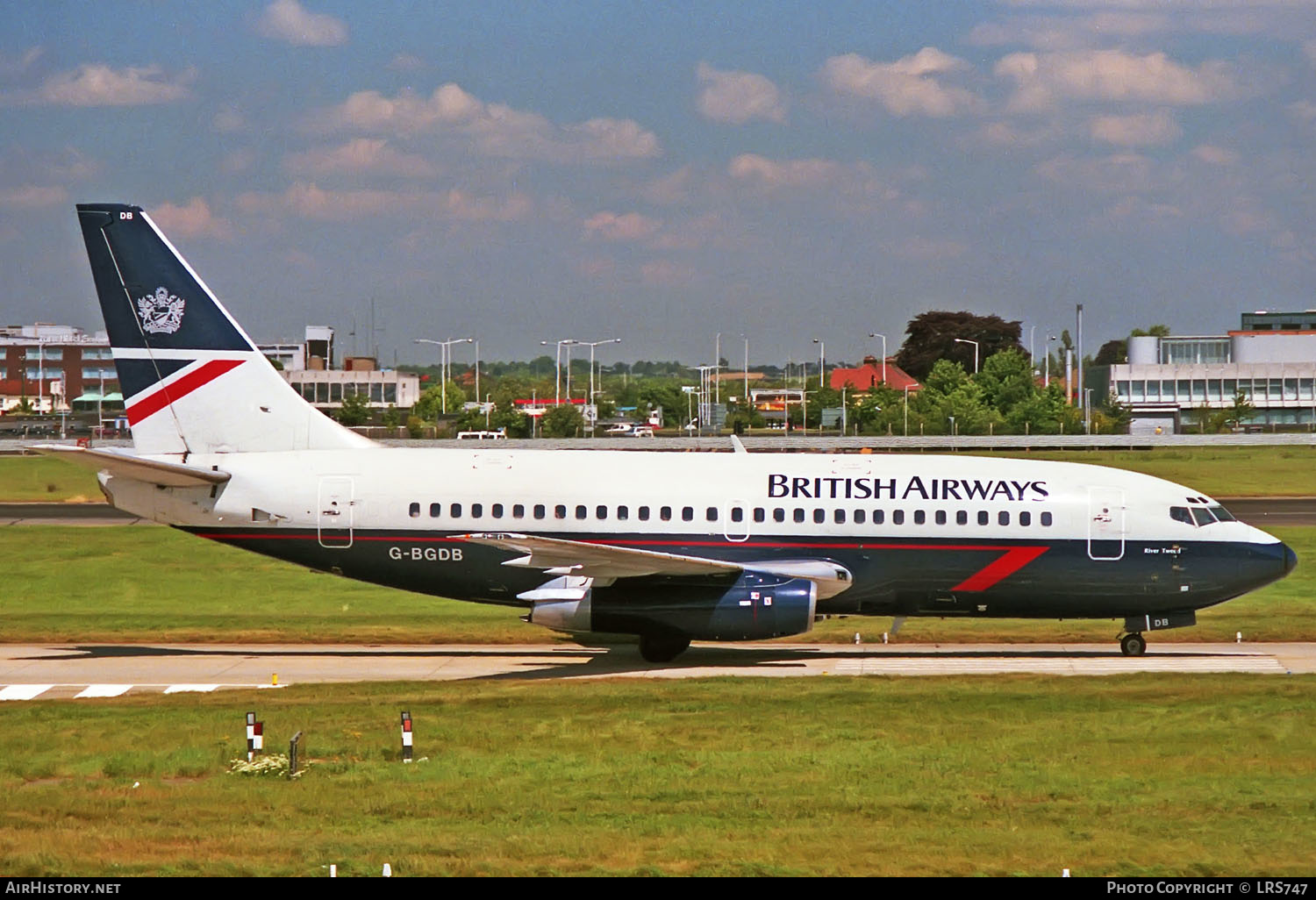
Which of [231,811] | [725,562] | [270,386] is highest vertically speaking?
[270,386]

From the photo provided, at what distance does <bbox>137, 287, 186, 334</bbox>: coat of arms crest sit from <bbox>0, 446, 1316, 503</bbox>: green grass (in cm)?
4187

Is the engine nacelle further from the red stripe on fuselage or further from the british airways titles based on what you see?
the red stripe on fuselage

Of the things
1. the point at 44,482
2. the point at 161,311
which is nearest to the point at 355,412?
the point at 44,482

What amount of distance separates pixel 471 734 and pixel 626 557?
6237 millimetres

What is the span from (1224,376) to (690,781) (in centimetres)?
14755

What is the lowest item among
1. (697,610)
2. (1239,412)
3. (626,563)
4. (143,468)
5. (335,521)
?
(697,610)

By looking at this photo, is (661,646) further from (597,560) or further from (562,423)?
(562,423)

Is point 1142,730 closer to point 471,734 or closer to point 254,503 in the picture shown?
point 471,734

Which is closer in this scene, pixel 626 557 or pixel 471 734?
pixel 471 734

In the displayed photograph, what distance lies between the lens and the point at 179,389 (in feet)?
97.6

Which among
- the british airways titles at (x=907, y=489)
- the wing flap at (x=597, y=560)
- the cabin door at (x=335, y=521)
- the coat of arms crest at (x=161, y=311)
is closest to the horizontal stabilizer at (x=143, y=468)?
the cabin door at (x=335, y=521)

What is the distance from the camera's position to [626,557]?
2634cm
